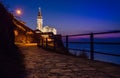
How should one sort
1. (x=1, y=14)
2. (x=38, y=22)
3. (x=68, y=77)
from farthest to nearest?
(x=38, y=22) < (x=1, y=14) < (x=68, y=77)

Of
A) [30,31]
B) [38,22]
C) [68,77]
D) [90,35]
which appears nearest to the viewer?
[68,77]

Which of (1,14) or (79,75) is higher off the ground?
(1,14)

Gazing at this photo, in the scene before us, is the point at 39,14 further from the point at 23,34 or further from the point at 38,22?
the point at 23,34

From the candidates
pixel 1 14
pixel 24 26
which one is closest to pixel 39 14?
pixel 24 26

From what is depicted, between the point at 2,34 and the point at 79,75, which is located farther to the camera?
the point at 2,34

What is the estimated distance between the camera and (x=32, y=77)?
→ 6.42 m

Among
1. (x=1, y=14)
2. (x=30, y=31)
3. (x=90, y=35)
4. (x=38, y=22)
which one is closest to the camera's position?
(x=90, y=35)

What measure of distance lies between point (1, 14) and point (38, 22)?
100.0m

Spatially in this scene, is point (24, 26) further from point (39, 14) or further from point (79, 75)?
point (39, 14)

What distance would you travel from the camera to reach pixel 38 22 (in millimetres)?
111250

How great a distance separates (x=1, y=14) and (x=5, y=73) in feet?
19.1

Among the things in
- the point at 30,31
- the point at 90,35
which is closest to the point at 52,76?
the point at 90,35

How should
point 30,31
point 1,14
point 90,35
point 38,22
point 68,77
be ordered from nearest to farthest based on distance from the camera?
point 68,77 → point 90,35 → point 1,14 → point 30,31 → point 38,22

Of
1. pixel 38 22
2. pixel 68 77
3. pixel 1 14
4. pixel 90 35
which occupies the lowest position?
pixel 68 77
